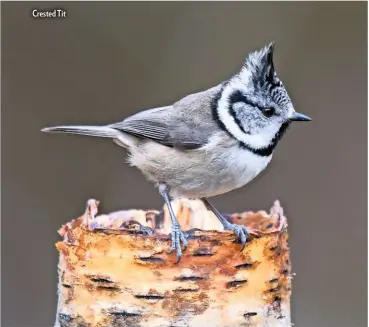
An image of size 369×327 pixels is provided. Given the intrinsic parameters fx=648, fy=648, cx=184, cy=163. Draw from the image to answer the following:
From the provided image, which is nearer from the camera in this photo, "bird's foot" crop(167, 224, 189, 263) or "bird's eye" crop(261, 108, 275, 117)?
"bird's foot" crop(167, 224, 189, 263)

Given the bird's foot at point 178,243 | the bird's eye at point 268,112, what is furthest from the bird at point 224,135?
the bird's foot at point 178,243

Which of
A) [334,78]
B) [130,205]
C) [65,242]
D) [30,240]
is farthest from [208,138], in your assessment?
[334,78]

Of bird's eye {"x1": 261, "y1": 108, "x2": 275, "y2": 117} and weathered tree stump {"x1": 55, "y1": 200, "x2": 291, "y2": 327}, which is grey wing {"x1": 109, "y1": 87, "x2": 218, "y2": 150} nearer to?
bird's eye {"x1": 261, "y1": 108, "x2": 275, "y2": 117}

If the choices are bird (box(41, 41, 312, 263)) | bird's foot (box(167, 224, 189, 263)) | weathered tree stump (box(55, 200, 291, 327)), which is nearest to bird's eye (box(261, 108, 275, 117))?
bird (box(41, 41, 312, 263))

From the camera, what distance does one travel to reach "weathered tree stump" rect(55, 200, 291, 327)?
194 centimetres

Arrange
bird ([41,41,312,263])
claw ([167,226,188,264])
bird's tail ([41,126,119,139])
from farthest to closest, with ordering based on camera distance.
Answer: bird's tail ([41,126,119,139]) → bird ([41,41,312,263]) → claw ([167,226,188,264])

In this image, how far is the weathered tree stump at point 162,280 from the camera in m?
1.94

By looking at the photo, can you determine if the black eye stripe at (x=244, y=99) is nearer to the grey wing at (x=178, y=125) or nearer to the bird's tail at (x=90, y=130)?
the grey wing at (x=178, y=125)

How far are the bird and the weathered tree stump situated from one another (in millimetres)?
426

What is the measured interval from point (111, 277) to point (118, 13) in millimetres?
3719

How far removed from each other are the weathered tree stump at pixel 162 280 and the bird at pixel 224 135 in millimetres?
426

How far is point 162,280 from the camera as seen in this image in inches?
76.5

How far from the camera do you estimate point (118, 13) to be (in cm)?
532

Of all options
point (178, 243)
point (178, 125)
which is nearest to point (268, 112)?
point (178, 125)
